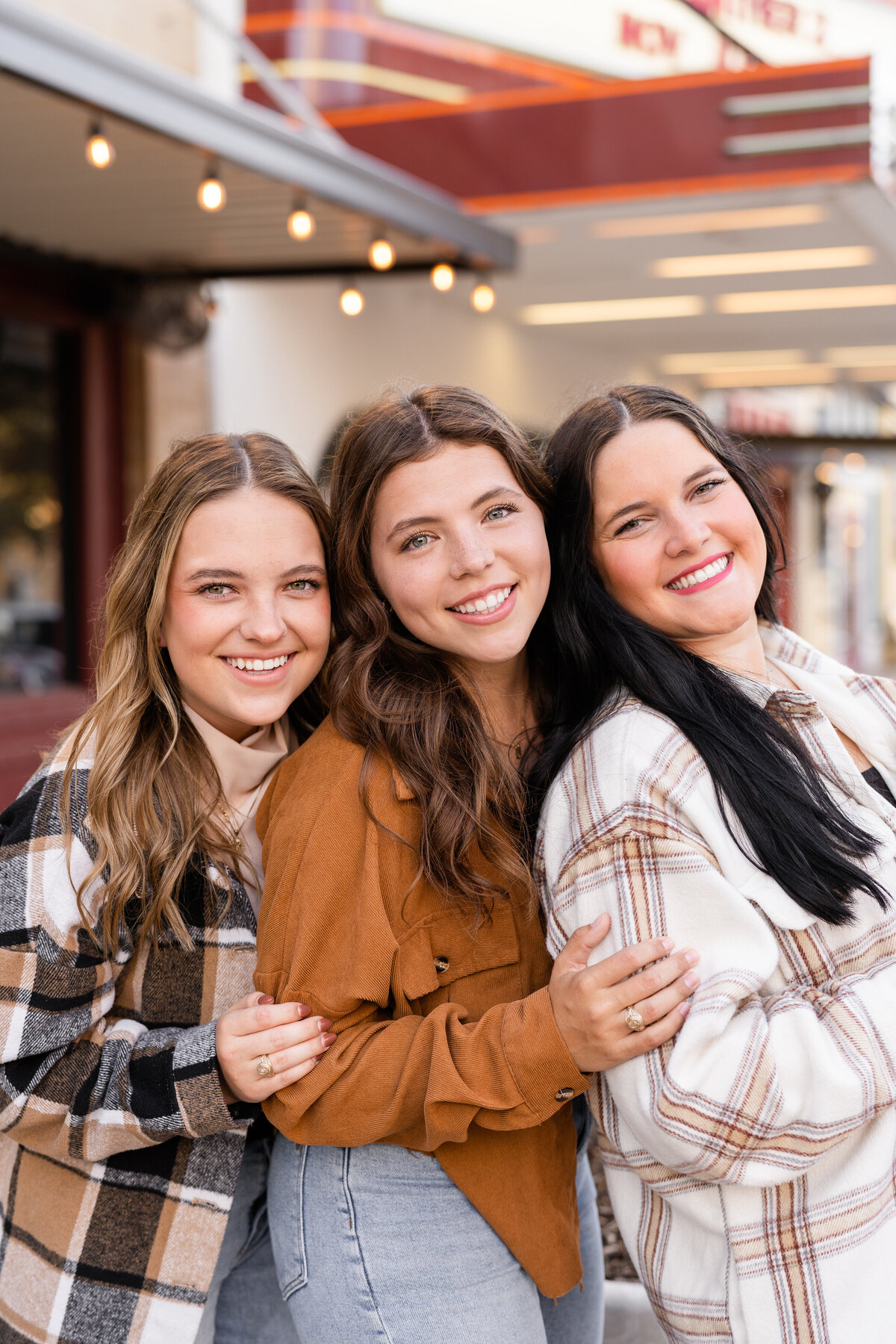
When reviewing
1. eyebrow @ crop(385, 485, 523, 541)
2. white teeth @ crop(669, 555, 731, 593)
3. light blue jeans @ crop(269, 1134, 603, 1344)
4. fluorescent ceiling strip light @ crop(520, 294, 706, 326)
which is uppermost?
fluorescent ceiling strip light @ crop(520, 294, 706, 326)

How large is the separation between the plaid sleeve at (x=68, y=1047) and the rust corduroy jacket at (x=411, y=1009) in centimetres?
16

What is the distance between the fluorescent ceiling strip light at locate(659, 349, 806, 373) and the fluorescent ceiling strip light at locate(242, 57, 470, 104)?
5.20 meters

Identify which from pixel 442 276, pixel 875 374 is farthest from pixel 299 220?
pixel 875 374

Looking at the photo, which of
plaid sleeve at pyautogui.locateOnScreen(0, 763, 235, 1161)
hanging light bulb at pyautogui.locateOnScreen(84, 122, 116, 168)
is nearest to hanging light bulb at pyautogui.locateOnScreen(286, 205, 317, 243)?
hanging light bulb at pyautogui.locateOnScreen(84, 122, 116, 168)

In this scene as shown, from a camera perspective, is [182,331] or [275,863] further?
[182,331]

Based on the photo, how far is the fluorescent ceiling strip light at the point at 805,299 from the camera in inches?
337

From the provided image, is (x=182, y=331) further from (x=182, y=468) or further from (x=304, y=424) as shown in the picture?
(x=182, y=468)

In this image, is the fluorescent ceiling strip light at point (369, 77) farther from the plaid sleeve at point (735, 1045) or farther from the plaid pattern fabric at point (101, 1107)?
the plaid sleeve at point (735, 1045)

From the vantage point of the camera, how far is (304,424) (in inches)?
304

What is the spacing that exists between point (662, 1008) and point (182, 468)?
1.19 metres

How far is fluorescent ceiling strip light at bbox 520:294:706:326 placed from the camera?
361 inches

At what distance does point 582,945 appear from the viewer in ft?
5.45

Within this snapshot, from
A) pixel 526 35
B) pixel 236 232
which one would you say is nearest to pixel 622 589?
pixel 236 232

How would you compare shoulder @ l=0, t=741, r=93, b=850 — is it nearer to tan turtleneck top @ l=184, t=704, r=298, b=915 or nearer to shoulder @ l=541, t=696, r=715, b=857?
tan turtleneck top @ l=184, t=704, r=298, b=915
